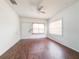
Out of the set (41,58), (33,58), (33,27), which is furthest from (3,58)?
(33,27)

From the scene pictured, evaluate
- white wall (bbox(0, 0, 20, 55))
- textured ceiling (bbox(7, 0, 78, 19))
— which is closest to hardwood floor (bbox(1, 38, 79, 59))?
white wall (bbox(0, 0, 20, 55))

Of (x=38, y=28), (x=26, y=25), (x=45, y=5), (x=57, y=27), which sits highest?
(x=45, y=5)

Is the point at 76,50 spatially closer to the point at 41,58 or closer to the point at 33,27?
the point at 41,58

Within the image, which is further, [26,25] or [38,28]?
[38,28]

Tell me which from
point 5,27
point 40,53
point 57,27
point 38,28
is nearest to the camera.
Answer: point 40,53

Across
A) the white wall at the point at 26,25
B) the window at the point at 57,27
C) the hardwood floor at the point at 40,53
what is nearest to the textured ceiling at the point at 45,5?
the window at the point at 57,27

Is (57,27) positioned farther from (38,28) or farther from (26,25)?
(26,25)

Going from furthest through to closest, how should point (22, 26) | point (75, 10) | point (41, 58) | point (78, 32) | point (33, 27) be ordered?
point (33, 27) → point (22, 26) → point (75, 10) → point (78, 32) → point (41, 58)

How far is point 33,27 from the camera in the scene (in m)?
7.00

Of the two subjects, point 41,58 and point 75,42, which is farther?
Result: point 75,42

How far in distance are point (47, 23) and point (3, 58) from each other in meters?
5.90

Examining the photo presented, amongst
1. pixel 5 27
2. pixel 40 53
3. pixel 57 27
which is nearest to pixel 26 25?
pixel 57 27

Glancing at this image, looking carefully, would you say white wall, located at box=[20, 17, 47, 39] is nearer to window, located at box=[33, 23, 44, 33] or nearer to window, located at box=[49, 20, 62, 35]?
window, located at box=[33, 23, 44, 33]

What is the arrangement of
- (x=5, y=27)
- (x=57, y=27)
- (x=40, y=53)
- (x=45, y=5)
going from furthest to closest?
(x=57, y=27)
(x=45, y=5)
(x=5, y=27)
(x=40, y=53)
